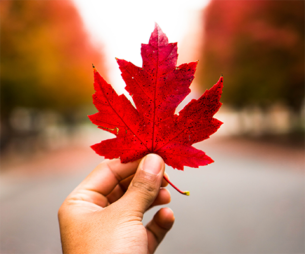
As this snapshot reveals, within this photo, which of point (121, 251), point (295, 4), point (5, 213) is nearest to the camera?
point (121, 251)

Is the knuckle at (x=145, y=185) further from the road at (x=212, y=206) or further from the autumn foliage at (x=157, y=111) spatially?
the road at (x=212, y=206)

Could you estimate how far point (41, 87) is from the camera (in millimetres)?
13422

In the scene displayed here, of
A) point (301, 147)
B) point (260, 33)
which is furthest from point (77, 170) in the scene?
point (301, 147)

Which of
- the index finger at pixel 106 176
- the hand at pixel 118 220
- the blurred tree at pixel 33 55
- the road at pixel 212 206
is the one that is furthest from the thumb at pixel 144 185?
the blurred tree at pixel 33 55

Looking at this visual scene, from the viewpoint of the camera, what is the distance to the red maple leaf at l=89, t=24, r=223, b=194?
4.14 ft

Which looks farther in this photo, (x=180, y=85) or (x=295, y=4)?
(x=295, y=4)

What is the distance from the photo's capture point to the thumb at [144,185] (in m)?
1.49

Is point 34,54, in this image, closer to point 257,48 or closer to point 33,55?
point 33,55

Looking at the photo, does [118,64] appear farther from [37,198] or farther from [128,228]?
[37,198]

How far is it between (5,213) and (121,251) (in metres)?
6.24

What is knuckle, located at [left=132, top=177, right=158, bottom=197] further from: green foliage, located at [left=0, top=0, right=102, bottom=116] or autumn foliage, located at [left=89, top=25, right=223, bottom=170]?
green foliage, located at [left=0, top=0, right=102, bottom=116]

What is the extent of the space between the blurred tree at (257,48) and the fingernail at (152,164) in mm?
12473

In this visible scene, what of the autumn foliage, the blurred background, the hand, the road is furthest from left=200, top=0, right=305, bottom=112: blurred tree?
the hand

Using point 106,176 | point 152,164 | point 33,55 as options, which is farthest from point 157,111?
point 33,55
